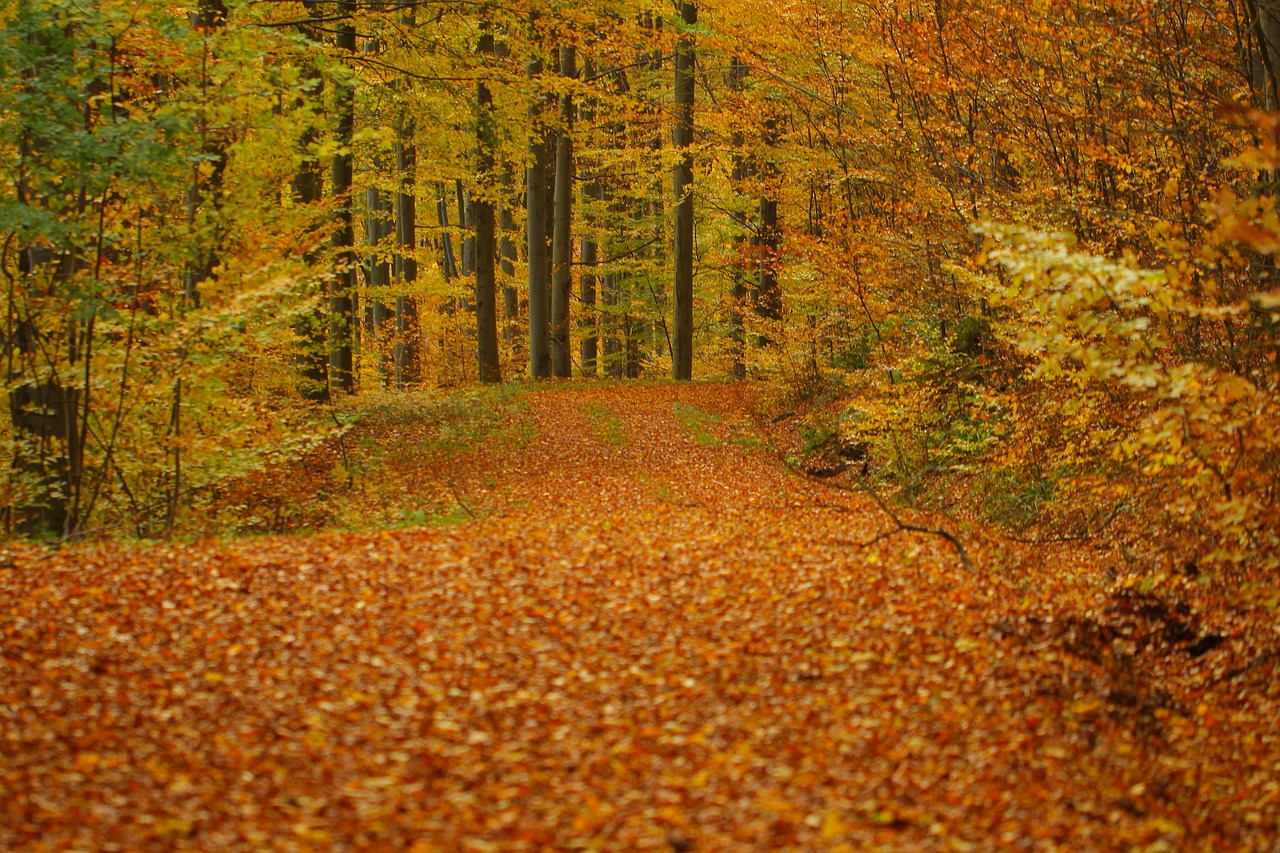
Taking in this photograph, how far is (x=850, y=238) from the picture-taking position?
47.8 feet

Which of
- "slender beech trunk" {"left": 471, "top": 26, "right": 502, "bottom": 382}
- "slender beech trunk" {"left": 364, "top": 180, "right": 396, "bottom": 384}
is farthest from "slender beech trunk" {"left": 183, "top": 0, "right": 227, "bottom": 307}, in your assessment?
"slender beech trunk" {"left": 364, "top": 180, "right": 396, "bottom": 384}

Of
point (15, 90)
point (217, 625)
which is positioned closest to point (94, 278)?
point (15, 90)

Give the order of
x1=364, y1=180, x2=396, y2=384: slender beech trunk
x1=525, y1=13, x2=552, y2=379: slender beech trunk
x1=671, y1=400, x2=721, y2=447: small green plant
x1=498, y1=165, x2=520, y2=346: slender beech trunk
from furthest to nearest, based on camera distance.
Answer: x1=498, y1=165, x2=520, y2=346: slender beech trunk < x1=364, y1=180, x2=396, y2=384: slender beech trunk < x1=525, y1=13, x2=552, y2=379: slender beech trunk < x1=671, y1=400, x2=721, y2=447: small green plant

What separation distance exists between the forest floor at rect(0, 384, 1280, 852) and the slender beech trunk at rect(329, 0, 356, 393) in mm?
6645

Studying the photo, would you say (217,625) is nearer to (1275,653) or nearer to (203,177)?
(203,177)

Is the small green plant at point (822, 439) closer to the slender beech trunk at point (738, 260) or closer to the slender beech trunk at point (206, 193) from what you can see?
the slender beech trunk at point (738, 260)

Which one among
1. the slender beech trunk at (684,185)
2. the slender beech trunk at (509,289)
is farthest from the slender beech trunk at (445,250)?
the slender beech trunk at (684,185)

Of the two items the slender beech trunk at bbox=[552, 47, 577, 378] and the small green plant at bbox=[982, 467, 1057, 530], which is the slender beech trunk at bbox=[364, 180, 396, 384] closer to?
the slender beech trunk at bbox=[552, 47, 577, 378]

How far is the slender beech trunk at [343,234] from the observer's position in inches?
550

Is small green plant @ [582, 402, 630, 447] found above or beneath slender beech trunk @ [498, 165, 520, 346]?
beneath

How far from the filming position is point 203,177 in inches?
392

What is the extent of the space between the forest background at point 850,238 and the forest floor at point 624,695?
139 centimetres

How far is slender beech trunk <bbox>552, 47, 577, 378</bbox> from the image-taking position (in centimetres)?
2175

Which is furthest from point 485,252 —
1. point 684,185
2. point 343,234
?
point 684,185
